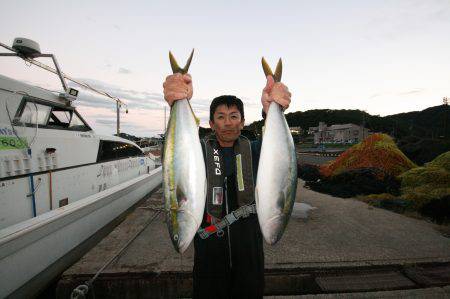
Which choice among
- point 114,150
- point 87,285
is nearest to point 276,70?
point 87,285

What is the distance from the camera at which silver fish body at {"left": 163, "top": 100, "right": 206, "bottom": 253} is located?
5.10 feet

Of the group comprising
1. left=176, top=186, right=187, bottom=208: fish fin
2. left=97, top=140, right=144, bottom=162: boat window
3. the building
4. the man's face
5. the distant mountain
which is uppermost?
the distant mountain

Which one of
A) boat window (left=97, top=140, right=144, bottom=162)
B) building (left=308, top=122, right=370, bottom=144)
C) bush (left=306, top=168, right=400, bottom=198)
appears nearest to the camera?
boat window (left=97, top=140, right=144, bottom=162)

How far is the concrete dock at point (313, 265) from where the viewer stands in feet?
10.1

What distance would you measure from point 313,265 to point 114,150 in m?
5.63

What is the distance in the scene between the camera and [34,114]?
13.8 ft

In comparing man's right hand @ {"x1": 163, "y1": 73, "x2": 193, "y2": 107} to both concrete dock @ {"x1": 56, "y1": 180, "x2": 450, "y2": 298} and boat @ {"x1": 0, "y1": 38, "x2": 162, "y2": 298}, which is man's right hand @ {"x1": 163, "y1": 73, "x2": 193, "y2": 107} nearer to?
concrete dock @ {"x1": 56, "y1": 180, "x2": 450, "y2": 298}

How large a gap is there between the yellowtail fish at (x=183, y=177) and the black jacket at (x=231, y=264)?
17.2 inches

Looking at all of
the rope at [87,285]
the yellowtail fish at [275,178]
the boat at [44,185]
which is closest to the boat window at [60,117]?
the boat at [44,185]

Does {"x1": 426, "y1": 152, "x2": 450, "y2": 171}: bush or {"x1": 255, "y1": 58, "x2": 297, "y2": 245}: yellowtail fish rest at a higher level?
{"x1": 255, "y1": 58, "x2": 297, "y2": 245}: yellowtail fish

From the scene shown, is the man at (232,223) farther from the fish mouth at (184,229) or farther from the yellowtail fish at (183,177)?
the fish mouth at (184,229)

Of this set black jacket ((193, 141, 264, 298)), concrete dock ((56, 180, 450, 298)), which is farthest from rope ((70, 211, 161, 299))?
black jacket ((193, 141, 264, 298))

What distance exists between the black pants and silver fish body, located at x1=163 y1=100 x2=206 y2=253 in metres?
0.44

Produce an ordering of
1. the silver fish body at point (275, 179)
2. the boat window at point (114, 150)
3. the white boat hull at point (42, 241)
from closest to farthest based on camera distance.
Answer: the silver fish body at point (275, 179)
the white boat hull at point (42, 241)
the boat window at point (114, 150)
